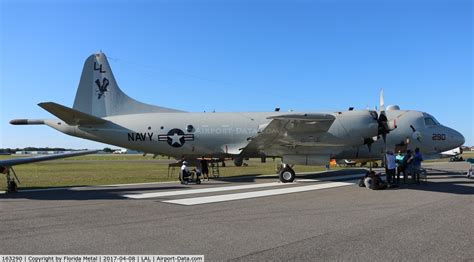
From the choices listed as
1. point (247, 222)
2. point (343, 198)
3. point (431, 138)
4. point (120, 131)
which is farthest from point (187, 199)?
point (431, 138)

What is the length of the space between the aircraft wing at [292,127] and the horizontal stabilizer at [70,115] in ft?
30.4

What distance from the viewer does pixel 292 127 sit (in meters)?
17.8

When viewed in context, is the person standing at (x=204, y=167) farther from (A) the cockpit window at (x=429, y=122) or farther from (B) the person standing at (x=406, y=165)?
(A) the cockpit window at (x=429, y=122)

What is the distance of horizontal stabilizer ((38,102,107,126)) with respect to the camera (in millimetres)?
18345

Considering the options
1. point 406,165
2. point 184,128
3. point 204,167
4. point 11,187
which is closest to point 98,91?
point 184,128

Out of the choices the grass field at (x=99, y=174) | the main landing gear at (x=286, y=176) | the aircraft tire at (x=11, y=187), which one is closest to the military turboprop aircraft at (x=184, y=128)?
the main landing gear at (x=286, y=176)

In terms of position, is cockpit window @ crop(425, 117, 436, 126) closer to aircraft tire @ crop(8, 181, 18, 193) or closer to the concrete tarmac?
the concrete tarmac

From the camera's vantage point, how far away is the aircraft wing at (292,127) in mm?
16359

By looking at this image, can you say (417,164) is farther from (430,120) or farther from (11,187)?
(11,187)

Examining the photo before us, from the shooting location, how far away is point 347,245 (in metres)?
6.25

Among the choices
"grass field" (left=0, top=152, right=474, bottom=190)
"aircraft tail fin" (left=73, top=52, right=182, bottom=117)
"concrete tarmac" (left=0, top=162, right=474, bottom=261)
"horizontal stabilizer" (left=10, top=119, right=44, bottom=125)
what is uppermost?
"aircraft tail fin" (left=73, top=52, right=182, bottom=117)

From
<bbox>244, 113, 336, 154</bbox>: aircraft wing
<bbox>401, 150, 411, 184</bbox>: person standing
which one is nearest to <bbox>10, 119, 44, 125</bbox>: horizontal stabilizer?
<bbox>244, 113, 336, 154</bbox>: aircraft wing

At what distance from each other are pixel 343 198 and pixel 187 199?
17.2 ft

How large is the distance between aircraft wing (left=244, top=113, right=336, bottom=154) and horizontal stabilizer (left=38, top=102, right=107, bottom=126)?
9.28 m
